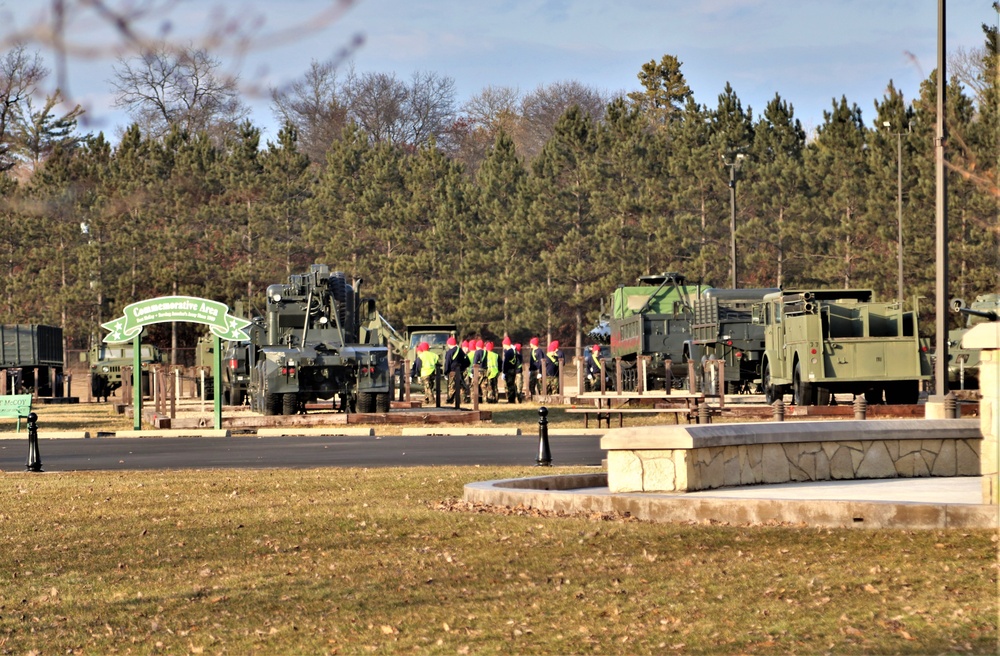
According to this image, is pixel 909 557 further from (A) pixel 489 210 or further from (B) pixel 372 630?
(A) pixel 489 210

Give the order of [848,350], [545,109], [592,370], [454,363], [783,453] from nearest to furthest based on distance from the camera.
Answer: [783,453] < [848,350] < [454,363] < [592,370] < [545,109]

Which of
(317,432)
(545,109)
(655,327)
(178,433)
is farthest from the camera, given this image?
(545,109)

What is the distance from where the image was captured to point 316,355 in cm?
3269

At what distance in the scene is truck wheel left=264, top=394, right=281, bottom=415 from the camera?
108ft

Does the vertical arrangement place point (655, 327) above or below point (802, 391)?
above

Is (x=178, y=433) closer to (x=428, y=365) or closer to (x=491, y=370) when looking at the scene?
(x=428, y=365)

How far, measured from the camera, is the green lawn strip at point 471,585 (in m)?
8.63

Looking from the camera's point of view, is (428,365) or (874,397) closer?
(874,397)

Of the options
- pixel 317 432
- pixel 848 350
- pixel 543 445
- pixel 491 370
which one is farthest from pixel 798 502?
pixel 491 370

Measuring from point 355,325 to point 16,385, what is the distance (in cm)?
1694

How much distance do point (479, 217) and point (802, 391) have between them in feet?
126

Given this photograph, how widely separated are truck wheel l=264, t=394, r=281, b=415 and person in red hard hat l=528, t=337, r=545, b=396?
1024 centimetres

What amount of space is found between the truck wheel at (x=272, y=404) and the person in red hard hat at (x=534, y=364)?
1024 centimetres

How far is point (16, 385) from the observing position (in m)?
49.5
